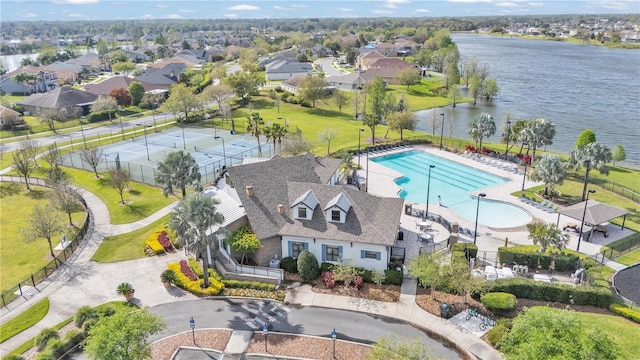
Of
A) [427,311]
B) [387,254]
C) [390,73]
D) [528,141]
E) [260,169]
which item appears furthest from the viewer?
[390,73]

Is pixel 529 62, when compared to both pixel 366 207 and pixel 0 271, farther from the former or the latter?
pixel 0 271

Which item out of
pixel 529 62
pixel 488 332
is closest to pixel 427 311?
Result: pixel 488 332

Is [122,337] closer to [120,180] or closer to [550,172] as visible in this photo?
[120,180]

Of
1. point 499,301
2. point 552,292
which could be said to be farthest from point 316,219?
point 552,292

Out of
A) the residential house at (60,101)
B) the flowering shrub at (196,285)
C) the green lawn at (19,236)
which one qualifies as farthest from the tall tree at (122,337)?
the residential house at (60,101)

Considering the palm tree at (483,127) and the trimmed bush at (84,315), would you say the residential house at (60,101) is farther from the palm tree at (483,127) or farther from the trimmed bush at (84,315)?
the palm tree at (483,127)

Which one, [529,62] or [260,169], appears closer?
[260,169]
